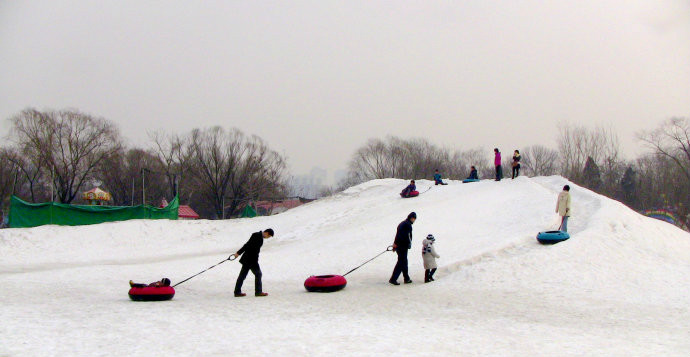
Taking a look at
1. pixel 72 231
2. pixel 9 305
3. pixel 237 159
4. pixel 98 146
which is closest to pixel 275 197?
pixel 237 159

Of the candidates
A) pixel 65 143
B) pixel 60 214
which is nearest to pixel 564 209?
pixel 60 214

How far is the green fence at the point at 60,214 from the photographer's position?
2411 centimetres

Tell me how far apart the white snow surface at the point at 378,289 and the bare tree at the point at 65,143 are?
35.0m

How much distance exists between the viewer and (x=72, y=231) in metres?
23.9

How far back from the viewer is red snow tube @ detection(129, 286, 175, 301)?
10.5 meters

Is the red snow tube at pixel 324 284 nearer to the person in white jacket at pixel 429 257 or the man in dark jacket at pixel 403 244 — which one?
the man in dark jacket at pixel 403 244

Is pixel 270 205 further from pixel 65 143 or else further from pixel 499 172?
pixel 499 172

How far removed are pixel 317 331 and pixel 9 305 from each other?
5966 millimetres

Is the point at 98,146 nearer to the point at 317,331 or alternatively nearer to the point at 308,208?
the point at 308,208

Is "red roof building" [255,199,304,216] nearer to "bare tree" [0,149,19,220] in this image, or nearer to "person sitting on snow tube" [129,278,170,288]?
"bare tree" [0,149,19,220]

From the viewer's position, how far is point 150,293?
34.6ft

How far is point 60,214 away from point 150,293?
1703 cm

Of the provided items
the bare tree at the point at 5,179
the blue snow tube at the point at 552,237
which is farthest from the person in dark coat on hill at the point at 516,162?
the bare tree at the point at 5,179

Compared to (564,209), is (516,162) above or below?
above
